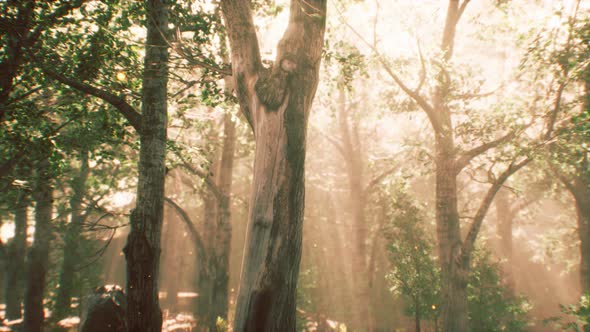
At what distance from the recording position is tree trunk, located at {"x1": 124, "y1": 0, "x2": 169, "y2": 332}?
16.0 ft

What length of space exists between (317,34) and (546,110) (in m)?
8.01

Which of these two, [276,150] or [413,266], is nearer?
[276,150]

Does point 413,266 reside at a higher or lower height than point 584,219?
lower

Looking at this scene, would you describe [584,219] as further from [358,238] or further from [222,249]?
[222,249]

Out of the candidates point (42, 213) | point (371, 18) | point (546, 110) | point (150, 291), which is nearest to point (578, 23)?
point (546, 110)

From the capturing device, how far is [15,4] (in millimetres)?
5070

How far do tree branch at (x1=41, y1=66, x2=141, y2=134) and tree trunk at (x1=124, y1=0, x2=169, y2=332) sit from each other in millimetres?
193

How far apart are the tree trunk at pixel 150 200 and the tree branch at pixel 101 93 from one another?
0.19m

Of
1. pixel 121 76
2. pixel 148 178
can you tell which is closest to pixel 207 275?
pixel 148 178

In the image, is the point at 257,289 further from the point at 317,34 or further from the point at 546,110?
the point at 546,110

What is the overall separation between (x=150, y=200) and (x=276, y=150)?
2.92m

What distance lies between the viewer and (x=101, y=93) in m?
4.91

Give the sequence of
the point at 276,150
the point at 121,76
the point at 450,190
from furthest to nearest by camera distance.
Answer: the point at 450,190, the point at 121,76, the point at 276,150

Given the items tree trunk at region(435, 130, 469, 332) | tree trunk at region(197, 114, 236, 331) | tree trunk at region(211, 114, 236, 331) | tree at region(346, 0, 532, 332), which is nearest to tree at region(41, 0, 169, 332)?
tree trunk at region(197, 114, 236, 331)
